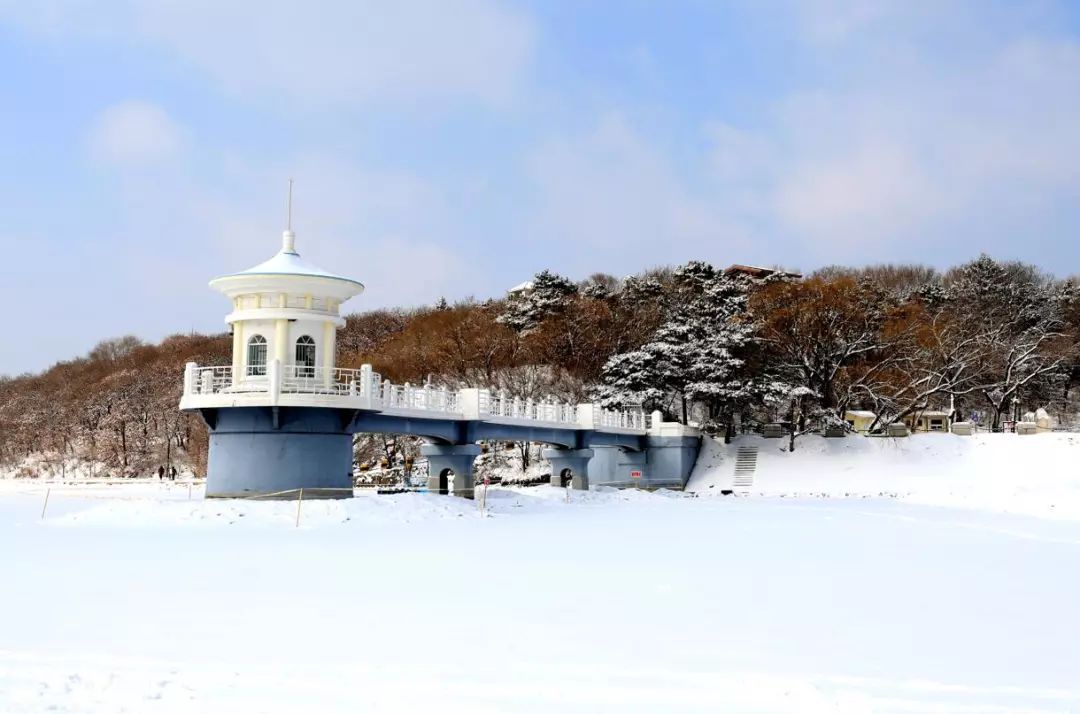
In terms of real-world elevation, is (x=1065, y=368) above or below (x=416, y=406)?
above

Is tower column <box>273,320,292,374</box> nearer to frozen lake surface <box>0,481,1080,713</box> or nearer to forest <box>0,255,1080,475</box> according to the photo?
frozen lake surface <box>0,481,1080,713</box>

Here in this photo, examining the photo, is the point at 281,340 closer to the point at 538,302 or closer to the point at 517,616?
the point at 517,616

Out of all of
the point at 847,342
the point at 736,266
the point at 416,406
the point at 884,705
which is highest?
the point at 736,266

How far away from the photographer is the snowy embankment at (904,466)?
146 ft

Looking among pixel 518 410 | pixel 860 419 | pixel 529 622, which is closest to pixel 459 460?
pixel 518 410

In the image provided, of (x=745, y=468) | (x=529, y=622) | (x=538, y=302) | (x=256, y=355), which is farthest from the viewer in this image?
(x=538, y=302)

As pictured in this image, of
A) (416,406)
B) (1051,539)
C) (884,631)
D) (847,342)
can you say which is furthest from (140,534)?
(847,342)

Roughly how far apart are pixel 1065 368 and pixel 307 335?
57.2 meters

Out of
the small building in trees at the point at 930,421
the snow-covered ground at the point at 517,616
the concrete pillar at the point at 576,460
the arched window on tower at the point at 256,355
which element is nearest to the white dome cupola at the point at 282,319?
the arched window on tower at the point at 256,355

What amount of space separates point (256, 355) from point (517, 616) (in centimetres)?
1939

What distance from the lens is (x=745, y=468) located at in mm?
51969

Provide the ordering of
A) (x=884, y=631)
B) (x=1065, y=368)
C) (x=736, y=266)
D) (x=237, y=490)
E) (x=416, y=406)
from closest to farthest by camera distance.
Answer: (x=884, y=631) → (x=237, y=490) → (x=416, y=406) → (x=1065, y=368) → (x=736, y=266)

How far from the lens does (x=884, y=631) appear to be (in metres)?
10.5

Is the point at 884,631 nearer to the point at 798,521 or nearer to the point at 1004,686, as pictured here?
the point at 1004,686
